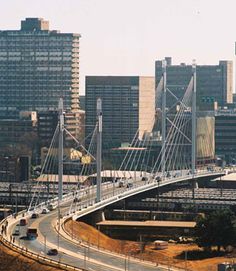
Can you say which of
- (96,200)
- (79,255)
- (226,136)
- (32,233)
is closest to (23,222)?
(32,233)

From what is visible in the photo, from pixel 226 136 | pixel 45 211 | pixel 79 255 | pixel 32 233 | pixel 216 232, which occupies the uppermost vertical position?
pixel 226 136

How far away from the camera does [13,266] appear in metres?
60.7

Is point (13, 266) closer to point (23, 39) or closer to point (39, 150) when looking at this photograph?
point (39, 150)

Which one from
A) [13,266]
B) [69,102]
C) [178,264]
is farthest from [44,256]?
[69,102]

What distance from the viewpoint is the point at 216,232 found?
72812 millimetres

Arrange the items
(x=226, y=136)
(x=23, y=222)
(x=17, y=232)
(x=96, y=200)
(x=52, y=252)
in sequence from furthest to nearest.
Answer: (x=226, y=136) < (x=96, y=200) < (x=23, y=222) < (x=17, y=232) < (x=52, y=252)

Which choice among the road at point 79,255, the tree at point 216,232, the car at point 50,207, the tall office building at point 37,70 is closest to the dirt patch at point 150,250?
the tree at point 216,232

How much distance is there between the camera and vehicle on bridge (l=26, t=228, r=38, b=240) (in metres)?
69.0

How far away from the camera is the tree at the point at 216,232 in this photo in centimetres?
7288

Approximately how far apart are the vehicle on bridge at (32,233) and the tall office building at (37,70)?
101709mm

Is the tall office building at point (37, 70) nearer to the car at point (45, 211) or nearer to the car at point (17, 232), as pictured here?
the car at point (45, 211)

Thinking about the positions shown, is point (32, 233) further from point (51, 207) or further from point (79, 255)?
point (51, 207)

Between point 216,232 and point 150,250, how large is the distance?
4970mm

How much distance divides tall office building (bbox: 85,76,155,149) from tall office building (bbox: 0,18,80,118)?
6.43m
